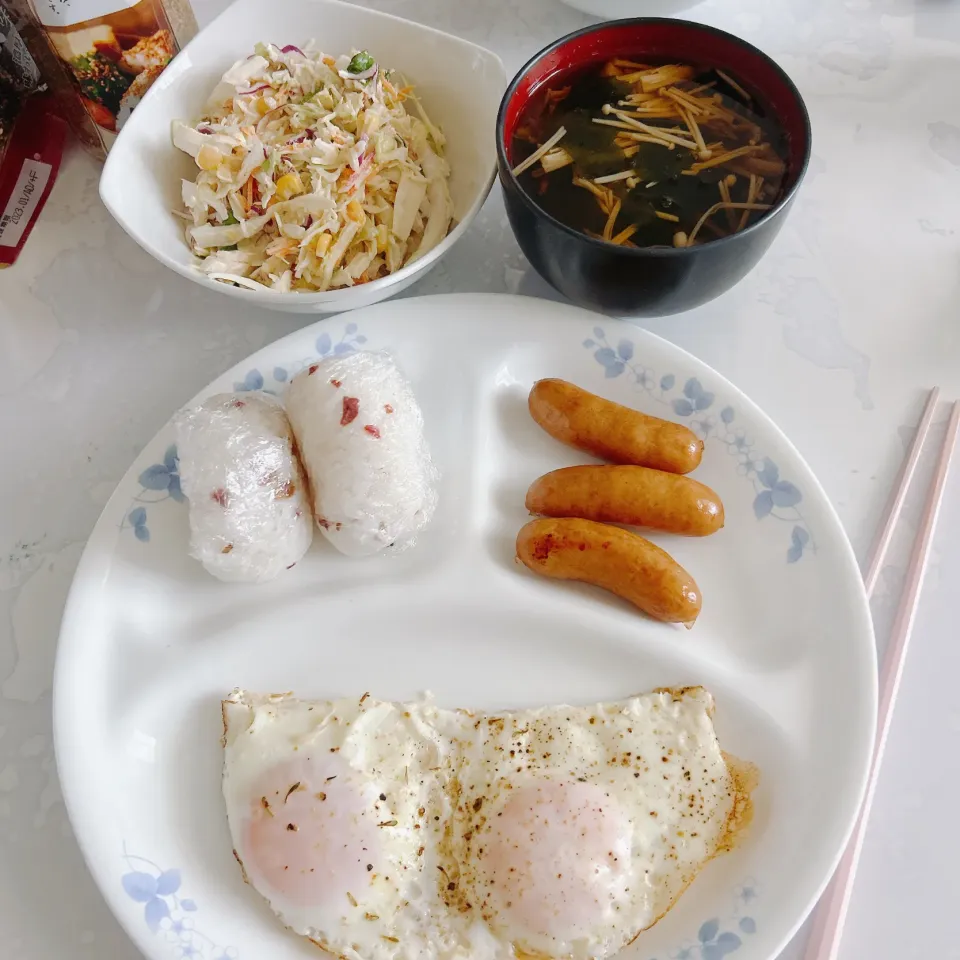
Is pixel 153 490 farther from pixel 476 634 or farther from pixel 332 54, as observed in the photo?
pixel 332 54

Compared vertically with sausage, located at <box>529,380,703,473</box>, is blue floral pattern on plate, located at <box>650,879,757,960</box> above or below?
below

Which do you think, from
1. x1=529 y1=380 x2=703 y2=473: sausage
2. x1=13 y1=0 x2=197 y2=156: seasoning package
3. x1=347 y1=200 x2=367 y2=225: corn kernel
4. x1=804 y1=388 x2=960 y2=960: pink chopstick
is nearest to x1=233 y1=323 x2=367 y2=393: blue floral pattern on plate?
x1=347 y1=200 x2=367 y2=225: corn kernel

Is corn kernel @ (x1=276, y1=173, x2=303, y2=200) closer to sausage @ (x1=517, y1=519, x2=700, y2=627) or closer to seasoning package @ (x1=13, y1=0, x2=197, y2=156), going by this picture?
seasoning package @ (x1=13, y1=0, x2=197, y2=156)

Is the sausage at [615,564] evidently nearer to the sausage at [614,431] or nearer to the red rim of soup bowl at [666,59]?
the sausage at [614,431]

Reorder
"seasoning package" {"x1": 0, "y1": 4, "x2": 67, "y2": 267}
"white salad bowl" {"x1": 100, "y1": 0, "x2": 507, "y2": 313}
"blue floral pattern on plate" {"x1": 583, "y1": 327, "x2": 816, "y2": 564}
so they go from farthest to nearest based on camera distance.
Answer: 1. "seasoning package" {"x1": 0, "y1": 4, "x2": 67, "y2": 267}
2. "white salad bowl" {"x1": 100, "y1": 0, "x2": 507, "y2": 313}
3. "blue floral pattern on plate" {"x1": 583, "y1": 327, "x2": 816, "y2": 564}

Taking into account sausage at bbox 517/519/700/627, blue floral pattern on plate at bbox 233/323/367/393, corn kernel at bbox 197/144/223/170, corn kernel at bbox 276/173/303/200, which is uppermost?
corn kernel at bbox 197/144/223/170

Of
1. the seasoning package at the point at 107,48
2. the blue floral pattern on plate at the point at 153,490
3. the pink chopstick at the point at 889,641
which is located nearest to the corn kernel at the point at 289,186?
the seasoning package at the point at 107,48

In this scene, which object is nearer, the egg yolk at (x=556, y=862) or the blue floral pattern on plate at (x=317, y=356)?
the egg yolk at (x=556, y=862)

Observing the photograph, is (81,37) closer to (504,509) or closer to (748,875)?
(504,509)
